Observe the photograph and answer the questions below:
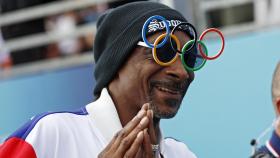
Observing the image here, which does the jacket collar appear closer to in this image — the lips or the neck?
the neck

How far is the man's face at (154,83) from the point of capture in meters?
3.01

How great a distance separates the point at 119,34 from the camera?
3.21 meters

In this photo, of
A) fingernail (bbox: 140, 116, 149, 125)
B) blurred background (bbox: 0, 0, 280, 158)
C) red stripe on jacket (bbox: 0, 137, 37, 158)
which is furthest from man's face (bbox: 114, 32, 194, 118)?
blurred background (bbox: 0, 0, 280, 158)

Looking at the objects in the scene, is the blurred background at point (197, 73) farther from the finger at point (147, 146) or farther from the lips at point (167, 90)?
the finger at point (147, 146)

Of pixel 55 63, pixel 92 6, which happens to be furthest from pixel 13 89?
pixel 92 6

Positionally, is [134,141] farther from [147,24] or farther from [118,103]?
[147,24]

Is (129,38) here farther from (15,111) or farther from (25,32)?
(25,32)

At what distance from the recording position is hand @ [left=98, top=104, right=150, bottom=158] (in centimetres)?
260

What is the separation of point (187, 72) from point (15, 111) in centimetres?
Answer: 276

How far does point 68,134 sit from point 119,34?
495mm

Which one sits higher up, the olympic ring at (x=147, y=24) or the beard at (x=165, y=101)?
the olympic ring at (x=147, y=24)

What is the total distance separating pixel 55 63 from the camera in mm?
6148

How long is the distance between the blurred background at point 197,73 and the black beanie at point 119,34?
145 cm

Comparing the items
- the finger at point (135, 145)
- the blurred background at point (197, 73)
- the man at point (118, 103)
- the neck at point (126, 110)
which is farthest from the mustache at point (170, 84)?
the blurred background at point (197, 73)
